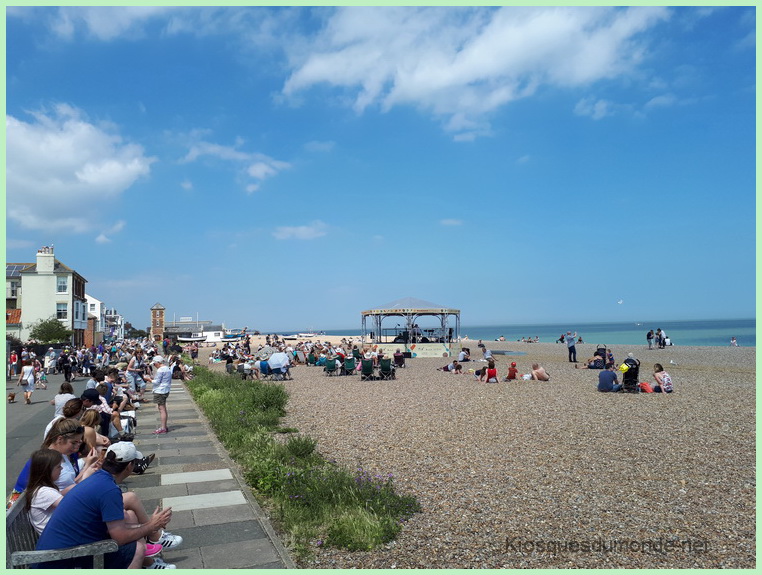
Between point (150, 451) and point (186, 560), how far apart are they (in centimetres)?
472

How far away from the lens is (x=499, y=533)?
5074 mm

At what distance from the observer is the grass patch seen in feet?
16.2

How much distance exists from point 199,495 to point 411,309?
27.2 meters

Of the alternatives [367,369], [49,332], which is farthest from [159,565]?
[49,332]

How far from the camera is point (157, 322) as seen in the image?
86.3m

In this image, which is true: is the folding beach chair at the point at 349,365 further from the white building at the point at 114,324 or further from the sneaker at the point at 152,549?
the white building at the point at 114,324

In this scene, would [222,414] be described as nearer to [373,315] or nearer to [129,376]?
[129,376]

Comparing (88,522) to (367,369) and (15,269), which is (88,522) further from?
(15,269)

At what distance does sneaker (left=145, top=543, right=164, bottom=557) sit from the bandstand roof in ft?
94.9

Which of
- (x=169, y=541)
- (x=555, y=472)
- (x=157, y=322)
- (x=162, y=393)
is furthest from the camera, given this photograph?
(x=157, y=322)

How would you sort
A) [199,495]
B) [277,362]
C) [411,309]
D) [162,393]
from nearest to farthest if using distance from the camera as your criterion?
[199,495] < [162,393] < [277,362] < [411,309]

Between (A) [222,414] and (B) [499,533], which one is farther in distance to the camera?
(A) [222,414]

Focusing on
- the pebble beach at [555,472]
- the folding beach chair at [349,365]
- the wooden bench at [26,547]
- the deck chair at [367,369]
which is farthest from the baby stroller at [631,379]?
the wooden bench at [26,547]

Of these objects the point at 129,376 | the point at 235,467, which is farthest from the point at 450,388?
the point at 235,467
